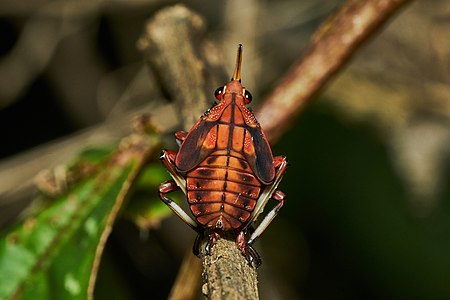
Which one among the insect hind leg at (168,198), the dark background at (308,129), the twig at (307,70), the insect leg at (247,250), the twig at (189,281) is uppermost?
the dark background at (308,129)

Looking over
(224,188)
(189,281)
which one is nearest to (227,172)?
(224,188)

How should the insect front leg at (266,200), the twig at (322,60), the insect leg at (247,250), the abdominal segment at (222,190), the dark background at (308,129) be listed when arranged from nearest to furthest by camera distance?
the insect leg at (247,250), the abdominal segment at (222,190), the insect front leg at (266,200), the twig at (322,60), the dark background at (308,129)

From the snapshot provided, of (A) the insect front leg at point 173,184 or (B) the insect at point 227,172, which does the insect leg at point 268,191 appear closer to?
(B) the insect at point 227,172

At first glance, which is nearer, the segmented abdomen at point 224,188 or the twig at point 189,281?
the segmented abdomen at point 224,188

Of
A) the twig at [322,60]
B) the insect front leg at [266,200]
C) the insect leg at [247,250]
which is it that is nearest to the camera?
the insect leg at [247,250]

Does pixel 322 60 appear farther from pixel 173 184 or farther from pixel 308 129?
pixel 308 129

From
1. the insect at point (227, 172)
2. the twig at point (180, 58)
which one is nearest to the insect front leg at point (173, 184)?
the insect at point (227, 172)

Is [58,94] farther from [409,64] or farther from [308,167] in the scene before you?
[409,64]
